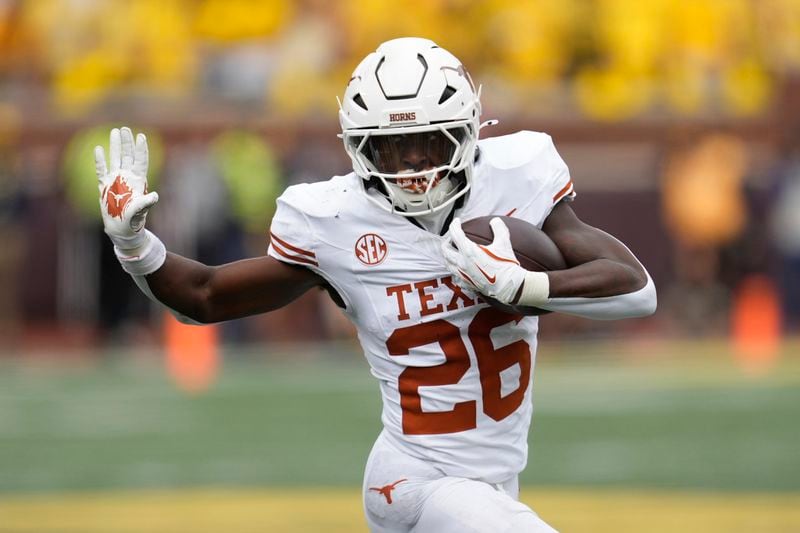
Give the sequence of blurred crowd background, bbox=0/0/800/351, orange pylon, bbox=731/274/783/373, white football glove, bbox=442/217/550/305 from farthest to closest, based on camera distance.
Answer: blurred crowd background, bbox=0/0/800/351 < orange pylon, bbox=731/274/783/373 < white football glove, bbox=442/217/550/305

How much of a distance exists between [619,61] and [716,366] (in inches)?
146

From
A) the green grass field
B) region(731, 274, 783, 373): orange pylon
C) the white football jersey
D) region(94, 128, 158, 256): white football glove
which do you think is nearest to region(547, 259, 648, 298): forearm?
the white football jersey

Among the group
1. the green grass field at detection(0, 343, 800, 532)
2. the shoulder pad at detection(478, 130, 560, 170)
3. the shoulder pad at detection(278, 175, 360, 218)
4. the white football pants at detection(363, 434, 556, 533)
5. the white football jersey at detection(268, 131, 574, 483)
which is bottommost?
the green grass field at detection(0, 343, 800, 532)

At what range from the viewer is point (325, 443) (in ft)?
28.7

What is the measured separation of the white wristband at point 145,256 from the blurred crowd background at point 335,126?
341 inches

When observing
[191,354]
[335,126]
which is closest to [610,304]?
[191,354]

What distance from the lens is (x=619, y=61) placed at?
1422 centimetres

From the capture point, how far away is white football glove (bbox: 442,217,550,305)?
3422mm

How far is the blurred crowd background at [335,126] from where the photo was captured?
1311 cm

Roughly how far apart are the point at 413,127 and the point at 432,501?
846mm

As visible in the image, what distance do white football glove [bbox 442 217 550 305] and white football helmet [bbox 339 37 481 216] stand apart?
6.6 inches

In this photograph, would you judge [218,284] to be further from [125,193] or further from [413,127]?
[413,127]

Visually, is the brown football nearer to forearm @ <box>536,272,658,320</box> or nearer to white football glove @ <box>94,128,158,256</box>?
forearm @ <box>536,272,658,320</box>

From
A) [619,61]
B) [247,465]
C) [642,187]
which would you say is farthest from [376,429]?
[619,61]
